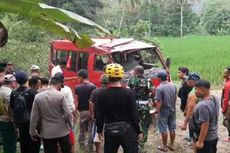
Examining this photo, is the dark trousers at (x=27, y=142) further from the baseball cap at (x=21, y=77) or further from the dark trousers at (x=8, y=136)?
the baseball cap at (x=21, y=77)

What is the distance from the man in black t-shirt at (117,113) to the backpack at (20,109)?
3.93 feet

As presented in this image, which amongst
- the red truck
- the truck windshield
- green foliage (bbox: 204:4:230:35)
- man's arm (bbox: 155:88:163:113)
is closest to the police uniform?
man's arm (bbox: 155:88:163:113)

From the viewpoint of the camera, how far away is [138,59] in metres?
9.99

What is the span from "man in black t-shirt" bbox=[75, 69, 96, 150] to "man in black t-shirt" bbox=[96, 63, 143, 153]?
199cm

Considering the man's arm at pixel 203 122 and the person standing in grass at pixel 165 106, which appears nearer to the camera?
the man's arm at pixel 203 122

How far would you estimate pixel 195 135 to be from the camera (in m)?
5.54

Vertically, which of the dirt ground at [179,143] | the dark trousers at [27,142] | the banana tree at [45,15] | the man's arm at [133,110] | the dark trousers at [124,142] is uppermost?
the banana tree at [45,15]

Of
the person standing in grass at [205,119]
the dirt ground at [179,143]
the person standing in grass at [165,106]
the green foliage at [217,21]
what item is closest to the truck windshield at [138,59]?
the dirt ground at [179,143]

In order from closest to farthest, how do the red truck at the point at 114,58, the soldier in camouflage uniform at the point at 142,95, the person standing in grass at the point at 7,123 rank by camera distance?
the person standing in grass at the point at 7,123 < the soldier in camouflage uniform at the point at 142,95 < the red truck at the point at 114,58

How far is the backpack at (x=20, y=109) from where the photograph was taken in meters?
5.77

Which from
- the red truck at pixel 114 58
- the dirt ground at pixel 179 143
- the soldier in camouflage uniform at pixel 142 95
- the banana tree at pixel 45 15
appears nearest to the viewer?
the banana tree at pixel 45 15

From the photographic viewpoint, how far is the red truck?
30.6 feet

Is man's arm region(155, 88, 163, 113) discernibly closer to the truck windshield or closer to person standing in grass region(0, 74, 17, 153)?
the truck windshield

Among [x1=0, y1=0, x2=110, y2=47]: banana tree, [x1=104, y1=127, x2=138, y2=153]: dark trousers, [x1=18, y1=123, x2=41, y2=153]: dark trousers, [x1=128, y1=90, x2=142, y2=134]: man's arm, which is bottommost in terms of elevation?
[x1=18, y1=123, x2=41, y2=153]: dark trousers
